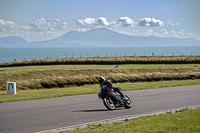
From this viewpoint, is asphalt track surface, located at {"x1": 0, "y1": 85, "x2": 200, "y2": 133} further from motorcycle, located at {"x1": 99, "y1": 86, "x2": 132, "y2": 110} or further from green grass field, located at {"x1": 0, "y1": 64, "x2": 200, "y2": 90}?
green grass field, located at {"x1": 0, "y1": 64, "x2": 200, "y2": 90}

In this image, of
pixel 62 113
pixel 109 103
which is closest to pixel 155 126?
pixel 109 103

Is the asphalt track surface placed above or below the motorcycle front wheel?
below

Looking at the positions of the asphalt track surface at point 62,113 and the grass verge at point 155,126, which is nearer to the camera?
the grass verge at point 155,126

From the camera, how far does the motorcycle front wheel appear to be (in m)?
14.0

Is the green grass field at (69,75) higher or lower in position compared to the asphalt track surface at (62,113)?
higher

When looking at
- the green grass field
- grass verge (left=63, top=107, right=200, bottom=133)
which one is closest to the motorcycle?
grass verge (left=63, top=107, right=200, bottom=133)

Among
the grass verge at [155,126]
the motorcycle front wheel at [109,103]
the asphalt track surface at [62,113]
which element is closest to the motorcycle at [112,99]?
the motorcycle front wheel at [109,103]

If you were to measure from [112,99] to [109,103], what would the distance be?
24 centimetres

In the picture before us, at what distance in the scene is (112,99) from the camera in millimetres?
14289

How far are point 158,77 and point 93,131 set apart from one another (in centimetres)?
2975

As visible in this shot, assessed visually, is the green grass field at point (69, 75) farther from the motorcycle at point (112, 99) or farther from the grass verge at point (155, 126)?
the grass verge at point (155, 126)

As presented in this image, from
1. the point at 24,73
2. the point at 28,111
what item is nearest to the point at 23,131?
the point at 28,111

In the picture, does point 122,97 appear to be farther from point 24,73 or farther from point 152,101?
point 24,73

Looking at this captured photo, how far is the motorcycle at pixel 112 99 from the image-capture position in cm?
1400
